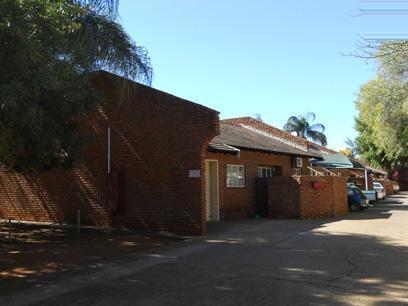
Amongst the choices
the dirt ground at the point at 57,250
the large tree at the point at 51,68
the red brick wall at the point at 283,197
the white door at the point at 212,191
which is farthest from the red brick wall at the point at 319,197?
the large tree at the point at 51,68

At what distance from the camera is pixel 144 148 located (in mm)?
16688

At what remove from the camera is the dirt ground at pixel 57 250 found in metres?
9.67

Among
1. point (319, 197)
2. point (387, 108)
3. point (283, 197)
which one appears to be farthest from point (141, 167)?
point (387, 108)

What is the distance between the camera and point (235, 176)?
20891mm

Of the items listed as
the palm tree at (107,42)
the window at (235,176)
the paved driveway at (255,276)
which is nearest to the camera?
the paved driveway at (255,276)

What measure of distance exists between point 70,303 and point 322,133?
190 feet

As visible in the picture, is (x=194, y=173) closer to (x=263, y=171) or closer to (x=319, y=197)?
(x=319, y=197)

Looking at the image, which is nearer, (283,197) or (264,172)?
(283,197)

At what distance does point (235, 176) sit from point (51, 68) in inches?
512

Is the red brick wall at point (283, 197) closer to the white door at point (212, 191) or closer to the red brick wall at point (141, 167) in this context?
the white door at point (212, 191)

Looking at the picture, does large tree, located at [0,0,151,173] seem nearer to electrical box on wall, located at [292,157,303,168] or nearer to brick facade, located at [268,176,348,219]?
brick facade, located at [268,176,348,219]

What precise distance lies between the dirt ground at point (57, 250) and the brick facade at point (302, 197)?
6932 mm

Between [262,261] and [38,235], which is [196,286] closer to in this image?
[262,261]

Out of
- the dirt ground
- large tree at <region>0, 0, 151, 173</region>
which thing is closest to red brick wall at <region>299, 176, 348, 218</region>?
the dirt ground
